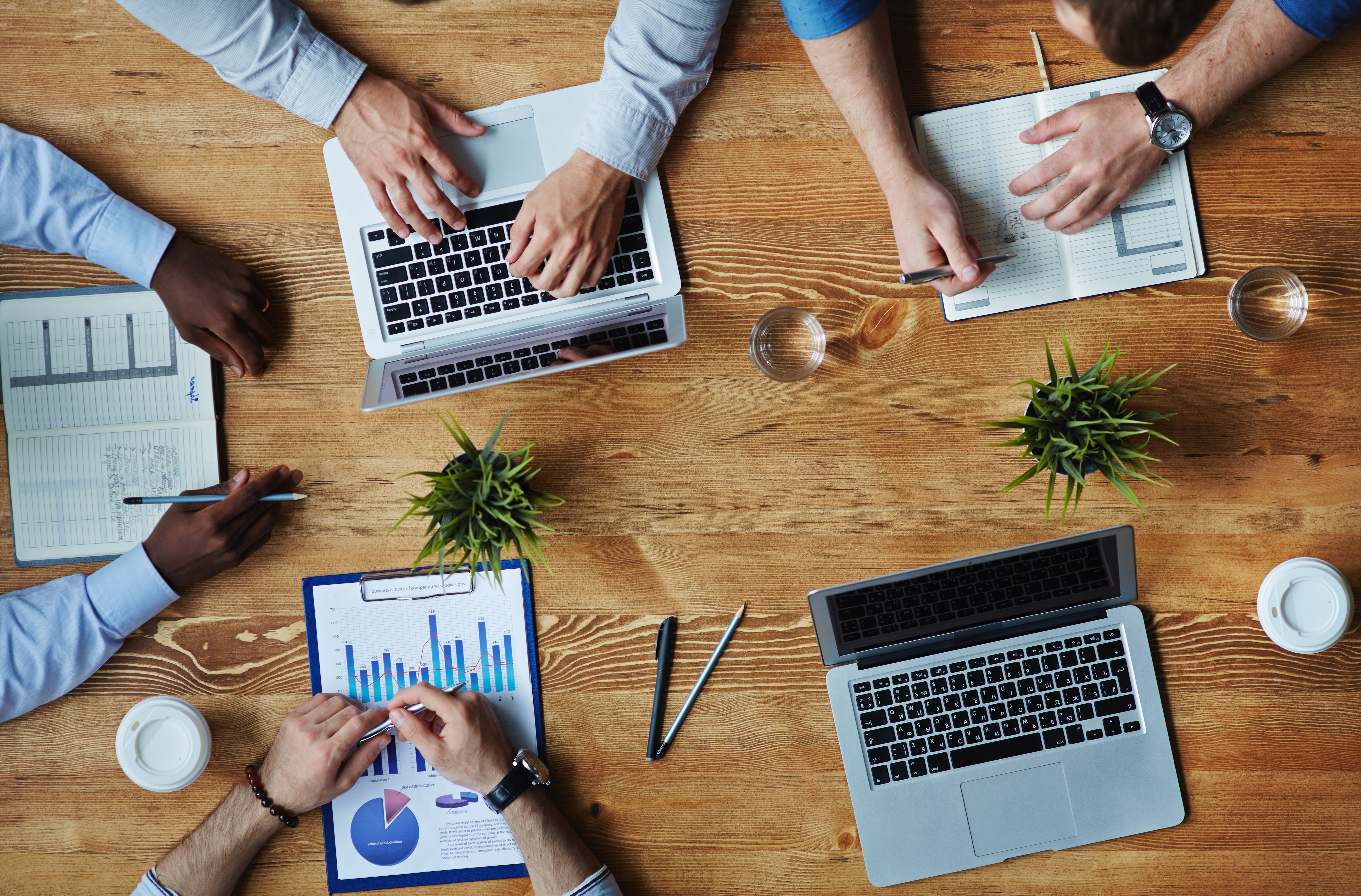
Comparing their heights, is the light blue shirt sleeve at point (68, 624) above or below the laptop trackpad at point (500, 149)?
below

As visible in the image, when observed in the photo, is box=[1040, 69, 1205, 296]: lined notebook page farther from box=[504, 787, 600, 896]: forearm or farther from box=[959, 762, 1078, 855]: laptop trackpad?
box=[504, 787, 600, 896]: forearm

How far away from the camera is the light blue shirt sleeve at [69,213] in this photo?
134cm

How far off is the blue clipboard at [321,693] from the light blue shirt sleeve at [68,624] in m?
0.23

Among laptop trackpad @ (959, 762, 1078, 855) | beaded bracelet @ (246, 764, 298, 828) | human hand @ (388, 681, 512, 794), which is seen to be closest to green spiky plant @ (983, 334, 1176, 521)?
laptop trackpad @ (959, 762, 1078, 855)

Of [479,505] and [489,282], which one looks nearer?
[479,505]

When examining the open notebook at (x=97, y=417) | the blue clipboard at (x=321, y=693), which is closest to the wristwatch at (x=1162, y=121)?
the blue clipboard at (x=321, y=693)

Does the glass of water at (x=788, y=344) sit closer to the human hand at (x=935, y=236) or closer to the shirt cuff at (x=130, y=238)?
the human hand at (x=935, y=236)

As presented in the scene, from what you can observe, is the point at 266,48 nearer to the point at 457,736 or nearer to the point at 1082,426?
the point at 457,736

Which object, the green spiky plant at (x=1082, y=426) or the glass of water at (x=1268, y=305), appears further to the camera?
the glass of water at (x=1268, y=305)

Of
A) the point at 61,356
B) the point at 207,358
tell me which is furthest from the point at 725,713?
the point at 61,356

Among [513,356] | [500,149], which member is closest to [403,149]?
[500,149]

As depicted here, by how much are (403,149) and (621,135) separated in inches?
13.6

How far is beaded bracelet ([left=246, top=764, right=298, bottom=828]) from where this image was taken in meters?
1.36

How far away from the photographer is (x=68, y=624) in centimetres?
135
